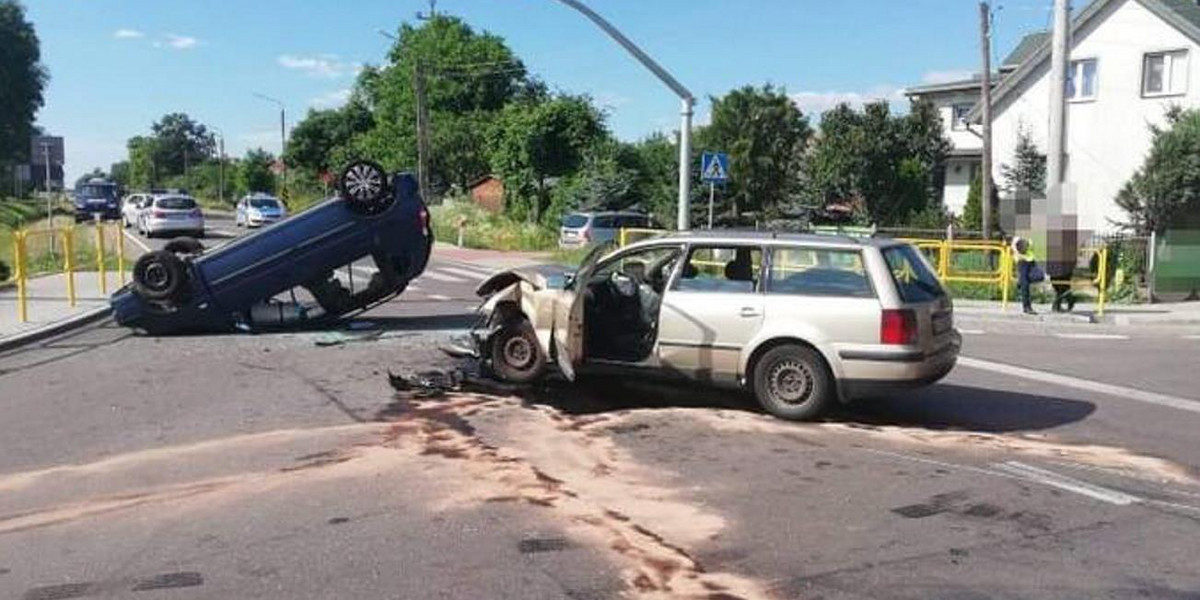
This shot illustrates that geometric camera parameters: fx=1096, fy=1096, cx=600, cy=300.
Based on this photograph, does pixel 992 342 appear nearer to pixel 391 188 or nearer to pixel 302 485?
pixel 391 188

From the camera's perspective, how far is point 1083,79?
119 ft

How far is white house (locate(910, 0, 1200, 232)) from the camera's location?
33.9m

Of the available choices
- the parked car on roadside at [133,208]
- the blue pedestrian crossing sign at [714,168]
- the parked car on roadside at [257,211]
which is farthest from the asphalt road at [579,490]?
the parked car on roadside at [257,211]

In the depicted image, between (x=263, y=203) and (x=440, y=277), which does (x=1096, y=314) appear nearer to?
(x=440, y=277)

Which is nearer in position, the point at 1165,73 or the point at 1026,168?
the point at 1165,73

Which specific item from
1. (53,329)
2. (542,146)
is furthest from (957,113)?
(53,329)

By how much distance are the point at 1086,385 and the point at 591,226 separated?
24.0 meters

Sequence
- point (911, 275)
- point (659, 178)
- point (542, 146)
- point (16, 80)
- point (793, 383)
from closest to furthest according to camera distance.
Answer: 1. point (793, 383)
2. point (911, 275)
3. point (659, 178)
4. point (542, 146)
5. point (16, 80)

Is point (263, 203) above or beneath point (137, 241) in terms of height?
above

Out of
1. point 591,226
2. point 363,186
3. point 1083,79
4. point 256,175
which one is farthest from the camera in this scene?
point 256,175

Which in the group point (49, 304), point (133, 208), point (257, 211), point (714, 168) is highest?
point (714, 168)

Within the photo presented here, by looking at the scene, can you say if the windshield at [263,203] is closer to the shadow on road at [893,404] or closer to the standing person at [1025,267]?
the standing person at [1025,267]

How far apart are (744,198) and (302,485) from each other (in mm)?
35765

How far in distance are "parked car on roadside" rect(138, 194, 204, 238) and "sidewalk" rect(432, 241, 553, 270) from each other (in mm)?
9094
